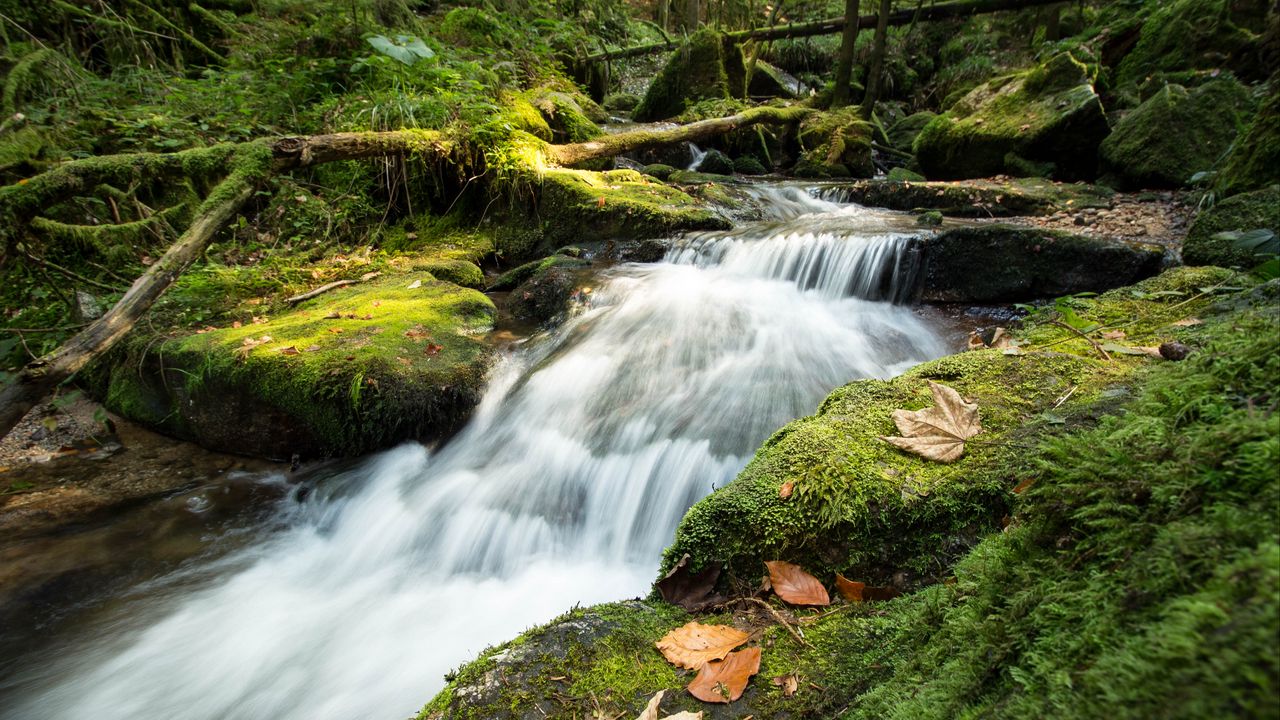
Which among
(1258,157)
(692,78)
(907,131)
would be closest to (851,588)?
(1258,157)

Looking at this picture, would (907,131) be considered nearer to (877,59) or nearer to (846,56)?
(877,59)

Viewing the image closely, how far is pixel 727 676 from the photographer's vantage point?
1.42 meters

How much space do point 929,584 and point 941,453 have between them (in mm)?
450

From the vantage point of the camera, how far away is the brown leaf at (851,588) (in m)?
1.66

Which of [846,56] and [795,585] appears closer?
[795,585]

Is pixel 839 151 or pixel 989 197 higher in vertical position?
pixel 839 151

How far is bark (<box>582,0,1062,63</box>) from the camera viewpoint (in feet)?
50.9

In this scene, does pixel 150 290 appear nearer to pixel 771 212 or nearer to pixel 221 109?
pixel 221 109

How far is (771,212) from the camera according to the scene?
27.6ft

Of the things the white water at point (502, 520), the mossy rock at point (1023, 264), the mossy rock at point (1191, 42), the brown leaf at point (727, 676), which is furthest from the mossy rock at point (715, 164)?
the brown leaf at point (727, 676)

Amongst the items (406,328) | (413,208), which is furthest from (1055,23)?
(406,328)

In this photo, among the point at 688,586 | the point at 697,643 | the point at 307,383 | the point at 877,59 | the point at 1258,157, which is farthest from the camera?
the point at 877,59

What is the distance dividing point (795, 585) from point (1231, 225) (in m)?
4.20

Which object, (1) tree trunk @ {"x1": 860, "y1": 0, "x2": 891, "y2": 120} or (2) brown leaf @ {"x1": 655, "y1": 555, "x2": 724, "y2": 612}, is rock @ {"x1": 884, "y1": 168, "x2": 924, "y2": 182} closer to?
(1) tree trunk @ {"x1": 860, "y1": 0, "x2": 891, "y2": 120}
